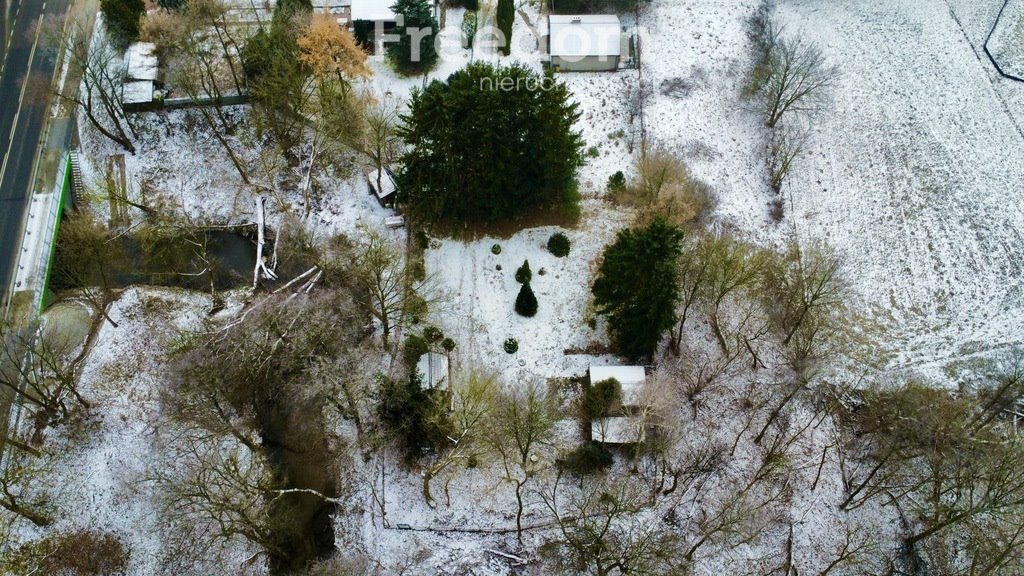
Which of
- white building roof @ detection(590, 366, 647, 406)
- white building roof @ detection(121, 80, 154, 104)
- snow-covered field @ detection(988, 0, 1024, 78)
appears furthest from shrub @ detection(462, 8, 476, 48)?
snow-covered field @ detection(988, 0, 1024, 78)

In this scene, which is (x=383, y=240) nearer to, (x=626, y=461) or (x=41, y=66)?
(x=626, y=461)

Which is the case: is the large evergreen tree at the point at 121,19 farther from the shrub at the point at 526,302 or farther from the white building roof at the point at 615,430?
the white building roof at the point at 615,430

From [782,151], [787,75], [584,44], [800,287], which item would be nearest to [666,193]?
[800,287]

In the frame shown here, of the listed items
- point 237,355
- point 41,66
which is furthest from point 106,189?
point 237,355

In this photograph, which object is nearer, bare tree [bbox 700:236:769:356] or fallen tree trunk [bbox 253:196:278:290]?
bare tree [bbox 700:236:769:356]

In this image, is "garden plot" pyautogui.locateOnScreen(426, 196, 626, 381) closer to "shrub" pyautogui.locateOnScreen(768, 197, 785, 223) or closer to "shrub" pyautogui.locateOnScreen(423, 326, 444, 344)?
"shrub" pyautogui.locateOnScreen(423, 326, 444, 344)

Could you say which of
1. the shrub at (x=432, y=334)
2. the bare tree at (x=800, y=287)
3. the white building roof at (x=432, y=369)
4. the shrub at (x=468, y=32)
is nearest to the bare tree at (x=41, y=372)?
the white building roof at (x=432, y=369)

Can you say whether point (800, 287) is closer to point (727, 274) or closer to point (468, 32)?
point (727, 274)
